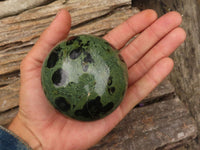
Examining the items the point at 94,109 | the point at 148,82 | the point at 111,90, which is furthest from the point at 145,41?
the point at 94,109

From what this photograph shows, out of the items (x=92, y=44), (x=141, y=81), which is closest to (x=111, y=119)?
(x=141, y=81)

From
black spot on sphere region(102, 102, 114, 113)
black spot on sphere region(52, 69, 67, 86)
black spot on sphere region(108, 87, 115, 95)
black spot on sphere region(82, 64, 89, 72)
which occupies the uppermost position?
black spot on sphere region(82, 64, 89, 72)

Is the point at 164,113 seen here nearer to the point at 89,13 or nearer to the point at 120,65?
the point at 120,65

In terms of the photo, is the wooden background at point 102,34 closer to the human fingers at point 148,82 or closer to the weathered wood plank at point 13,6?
the weathered wood plank at point 13,6

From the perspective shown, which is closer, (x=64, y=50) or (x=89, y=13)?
(x=64, y=50)

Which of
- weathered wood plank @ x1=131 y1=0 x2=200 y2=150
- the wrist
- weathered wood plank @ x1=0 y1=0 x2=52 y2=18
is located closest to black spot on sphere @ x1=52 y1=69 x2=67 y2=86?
the wrist

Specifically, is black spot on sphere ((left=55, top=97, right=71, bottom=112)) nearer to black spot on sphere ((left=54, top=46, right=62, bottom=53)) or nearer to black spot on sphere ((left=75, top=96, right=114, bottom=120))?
black spot on sphere ((left=75, top=96, right=114, bottom=120))
